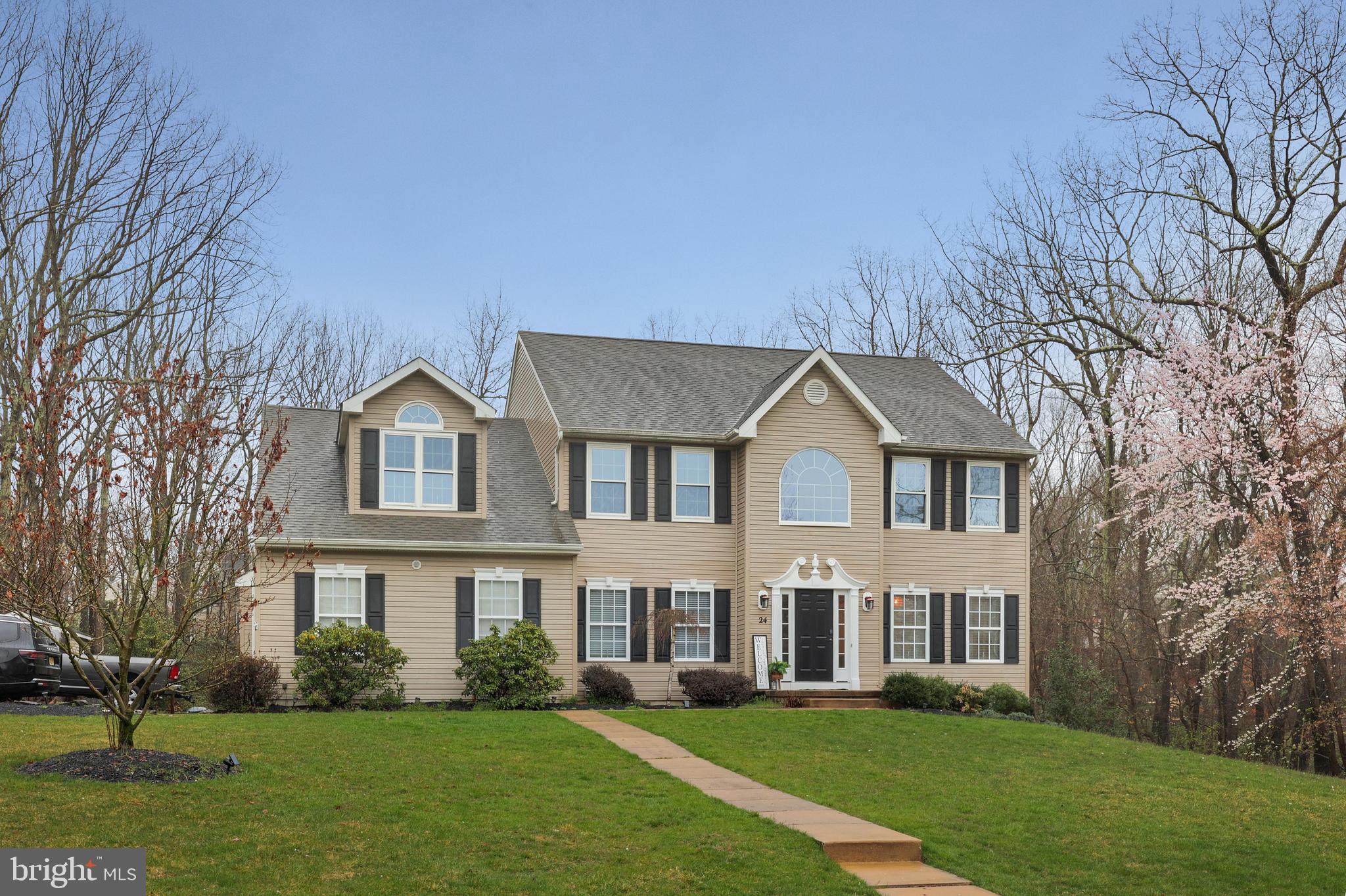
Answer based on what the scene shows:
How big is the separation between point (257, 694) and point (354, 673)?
1.57 meters

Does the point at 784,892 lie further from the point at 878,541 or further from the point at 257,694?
the point at 878,541

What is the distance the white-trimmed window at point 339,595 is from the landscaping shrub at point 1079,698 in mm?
13676

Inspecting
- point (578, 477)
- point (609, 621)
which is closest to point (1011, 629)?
point (609, 621)

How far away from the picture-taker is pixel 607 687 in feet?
73.7

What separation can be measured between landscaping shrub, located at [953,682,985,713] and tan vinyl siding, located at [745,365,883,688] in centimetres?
166

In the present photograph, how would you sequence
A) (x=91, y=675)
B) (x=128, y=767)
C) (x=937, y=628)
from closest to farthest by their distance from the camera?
(x=128, y=767), (x=91, y=675), (x=937, y=628)

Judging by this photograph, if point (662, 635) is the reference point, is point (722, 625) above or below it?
above

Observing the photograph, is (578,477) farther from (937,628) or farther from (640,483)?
(937,628)

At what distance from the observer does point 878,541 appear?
2459 cm

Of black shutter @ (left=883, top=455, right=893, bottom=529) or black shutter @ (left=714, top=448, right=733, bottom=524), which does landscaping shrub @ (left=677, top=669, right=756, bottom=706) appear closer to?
black shutter @ (left=714, top=448, right=733, bottom=524)

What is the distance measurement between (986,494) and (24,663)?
18332 millimetres

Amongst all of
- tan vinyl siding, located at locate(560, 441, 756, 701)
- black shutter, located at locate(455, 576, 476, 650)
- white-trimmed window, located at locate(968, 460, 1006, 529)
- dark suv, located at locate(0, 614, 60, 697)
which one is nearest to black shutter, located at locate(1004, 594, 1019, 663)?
white-trimmed window, located at locate(968, 460, 1006, 529)

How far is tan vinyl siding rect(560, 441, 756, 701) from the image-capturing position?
23.7 m

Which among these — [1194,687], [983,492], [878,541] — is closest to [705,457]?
[878,541]
